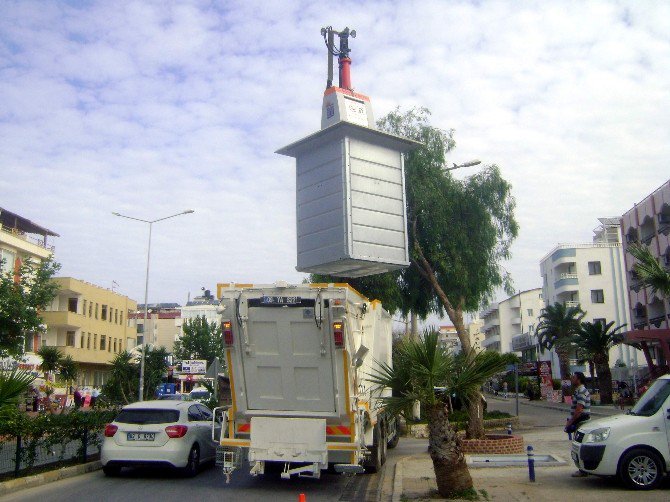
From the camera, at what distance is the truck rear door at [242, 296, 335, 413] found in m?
11.2

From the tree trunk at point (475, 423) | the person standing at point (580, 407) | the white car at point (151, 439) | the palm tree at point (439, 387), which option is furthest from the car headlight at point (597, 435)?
the white car at point (151, 439)

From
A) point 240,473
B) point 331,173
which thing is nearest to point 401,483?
point 240,473

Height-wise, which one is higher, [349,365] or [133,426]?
[349,365]

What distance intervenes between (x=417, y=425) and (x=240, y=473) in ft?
34.4

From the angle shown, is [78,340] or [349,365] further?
[78,340]

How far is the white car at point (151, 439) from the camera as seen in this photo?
41.4 ft

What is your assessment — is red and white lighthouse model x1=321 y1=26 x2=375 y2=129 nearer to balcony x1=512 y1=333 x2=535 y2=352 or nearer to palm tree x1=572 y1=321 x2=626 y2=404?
palm tree x1=572 y1=321 x2=626 y2=404

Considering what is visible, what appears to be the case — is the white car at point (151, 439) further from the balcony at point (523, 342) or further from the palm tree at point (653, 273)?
the balcony at point (523, 342)

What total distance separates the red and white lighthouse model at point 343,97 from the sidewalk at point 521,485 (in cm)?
668

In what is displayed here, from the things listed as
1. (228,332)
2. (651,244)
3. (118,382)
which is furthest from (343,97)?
(651,244)

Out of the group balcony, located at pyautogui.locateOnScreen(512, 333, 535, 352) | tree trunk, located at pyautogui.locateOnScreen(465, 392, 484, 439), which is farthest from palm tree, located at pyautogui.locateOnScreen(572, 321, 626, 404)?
balcony, located at pyautogui.locateOnScreen(512, 333, 535, 352)

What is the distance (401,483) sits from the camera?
11.5m

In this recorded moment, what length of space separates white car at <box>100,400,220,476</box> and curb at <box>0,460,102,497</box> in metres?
0.84

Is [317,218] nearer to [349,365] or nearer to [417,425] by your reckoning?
[349,365]
